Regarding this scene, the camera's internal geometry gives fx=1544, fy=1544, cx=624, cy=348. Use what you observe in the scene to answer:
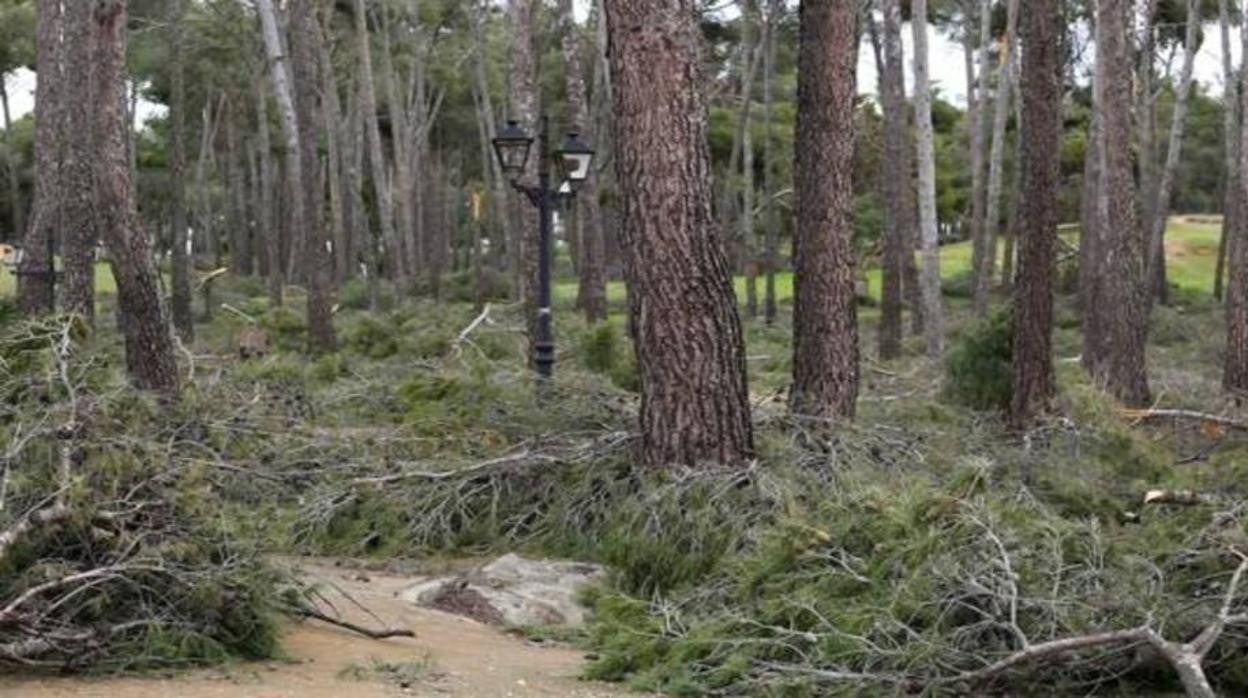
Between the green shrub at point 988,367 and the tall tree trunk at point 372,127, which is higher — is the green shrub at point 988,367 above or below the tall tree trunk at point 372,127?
below

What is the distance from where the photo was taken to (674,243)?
8938 millimetres

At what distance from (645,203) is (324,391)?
6139mm

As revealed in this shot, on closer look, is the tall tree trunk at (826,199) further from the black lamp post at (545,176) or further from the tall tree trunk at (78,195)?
the tall tree trunk at (78,195)

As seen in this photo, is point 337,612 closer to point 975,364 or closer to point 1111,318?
point 975,364

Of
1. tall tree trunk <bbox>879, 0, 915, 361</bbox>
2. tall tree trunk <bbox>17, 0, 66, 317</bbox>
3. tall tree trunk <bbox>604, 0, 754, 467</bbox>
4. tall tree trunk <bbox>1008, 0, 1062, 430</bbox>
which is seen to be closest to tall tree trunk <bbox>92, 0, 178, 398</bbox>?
tall tree trunk <bbox>604, 0, 754, 467</bbox>

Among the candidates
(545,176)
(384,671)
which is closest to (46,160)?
(545,176)

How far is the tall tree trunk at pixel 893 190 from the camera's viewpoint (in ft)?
73.3

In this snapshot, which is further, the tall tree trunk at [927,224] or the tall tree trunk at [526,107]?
the tall tree trunk at [927,224]

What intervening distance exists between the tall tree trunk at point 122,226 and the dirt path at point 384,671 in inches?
153

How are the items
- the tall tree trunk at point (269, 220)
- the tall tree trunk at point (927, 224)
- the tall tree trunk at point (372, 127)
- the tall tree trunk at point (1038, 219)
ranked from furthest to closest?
the tall tree trunk at point (269, 220), the tall tree trunk at point (372, 127), the tall tree trunk at point (927, 224), the tall tree trunk at point (1038, 219)

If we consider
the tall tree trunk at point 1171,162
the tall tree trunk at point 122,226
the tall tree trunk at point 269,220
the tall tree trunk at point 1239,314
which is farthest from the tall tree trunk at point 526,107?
the tall tree trunk at point 1171,162

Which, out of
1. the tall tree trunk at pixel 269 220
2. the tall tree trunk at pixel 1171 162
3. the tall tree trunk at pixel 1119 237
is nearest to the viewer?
the tall tree trunk at pixel 1119 237

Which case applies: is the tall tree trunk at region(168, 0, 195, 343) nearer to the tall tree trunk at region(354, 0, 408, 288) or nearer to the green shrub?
the tall tree trunk at region(354, 0, 408, 288)

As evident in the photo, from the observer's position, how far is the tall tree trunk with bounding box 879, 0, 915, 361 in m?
22.3
